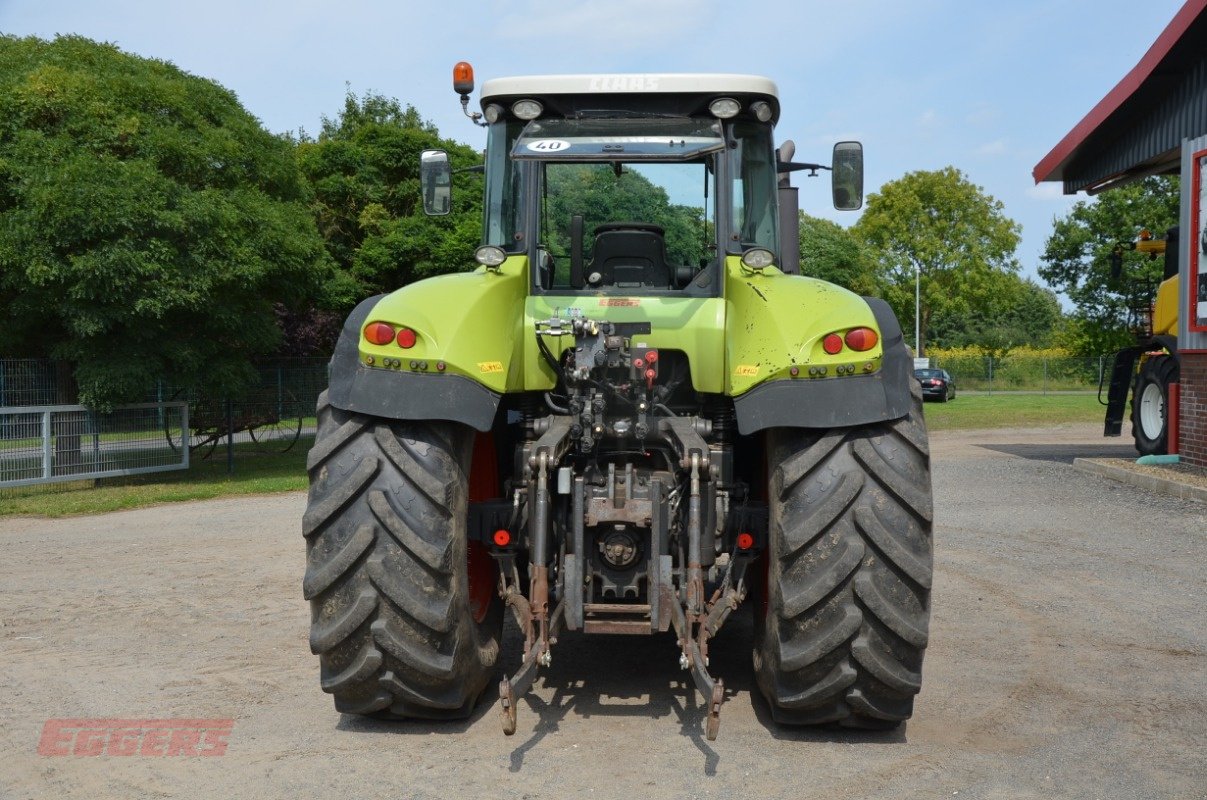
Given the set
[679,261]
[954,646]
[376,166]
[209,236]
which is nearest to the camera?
[679,261]

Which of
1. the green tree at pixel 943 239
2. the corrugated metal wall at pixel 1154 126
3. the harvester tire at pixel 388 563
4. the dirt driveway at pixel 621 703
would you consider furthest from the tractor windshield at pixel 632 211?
the green tree at pixel 943 239

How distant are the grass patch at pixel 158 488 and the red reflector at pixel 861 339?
36.2 feet

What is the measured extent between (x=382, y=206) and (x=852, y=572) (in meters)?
30.3

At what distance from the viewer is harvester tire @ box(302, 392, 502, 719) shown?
14.5 feet

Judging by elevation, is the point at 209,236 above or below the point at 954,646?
above

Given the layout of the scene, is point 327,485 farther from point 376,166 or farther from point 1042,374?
point 1042,374

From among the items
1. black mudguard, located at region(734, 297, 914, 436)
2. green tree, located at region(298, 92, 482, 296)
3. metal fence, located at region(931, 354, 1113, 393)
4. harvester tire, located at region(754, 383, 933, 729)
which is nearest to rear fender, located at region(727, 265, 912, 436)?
black mudguard, located at region(734, 297, 914, 436)

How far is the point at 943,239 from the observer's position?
56156mm

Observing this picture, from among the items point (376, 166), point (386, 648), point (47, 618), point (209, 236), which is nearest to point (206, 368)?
A: point (209, 236)

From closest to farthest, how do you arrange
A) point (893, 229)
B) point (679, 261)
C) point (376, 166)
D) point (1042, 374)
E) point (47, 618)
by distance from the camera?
1. point (679, 261)
2. point (47, 618)
3. point (376, 166)
4. point (1042, 374)
5. point (893, 229)

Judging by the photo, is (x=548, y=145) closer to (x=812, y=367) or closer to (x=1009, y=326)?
(x=812, y=367)

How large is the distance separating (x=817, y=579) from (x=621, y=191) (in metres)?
2.49

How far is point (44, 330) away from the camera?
1591 centimetres

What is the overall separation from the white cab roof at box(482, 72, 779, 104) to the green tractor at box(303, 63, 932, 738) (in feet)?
0.04
